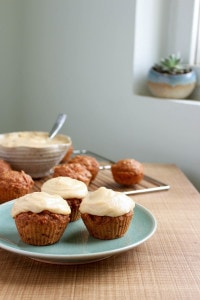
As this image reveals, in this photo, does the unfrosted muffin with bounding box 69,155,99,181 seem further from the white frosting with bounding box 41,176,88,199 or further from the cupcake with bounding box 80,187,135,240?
the cupcake with bounding box 80,187,135,240

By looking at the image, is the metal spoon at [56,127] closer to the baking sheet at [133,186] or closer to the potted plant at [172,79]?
the baking sheet at [133,186]

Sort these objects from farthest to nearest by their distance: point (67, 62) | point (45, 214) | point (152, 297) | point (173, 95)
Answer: point (67, 62) < point (173, 95) < point (45, 214) < point (152, 297)

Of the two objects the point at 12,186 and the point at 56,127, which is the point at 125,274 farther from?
the point at 56,127

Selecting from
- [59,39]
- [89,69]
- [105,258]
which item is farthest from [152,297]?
[59,39]

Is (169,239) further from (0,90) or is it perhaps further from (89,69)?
(0,90)

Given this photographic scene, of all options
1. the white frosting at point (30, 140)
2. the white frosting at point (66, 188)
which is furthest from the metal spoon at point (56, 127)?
the white frosting at point (66, 188)

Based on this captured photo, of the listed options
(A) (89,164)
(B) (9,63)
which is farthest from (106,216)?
(B) (9,63)
